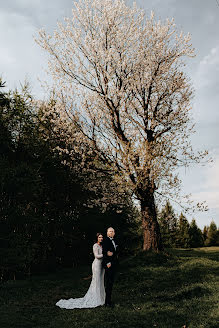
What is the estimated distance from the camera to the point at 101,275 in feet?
30.6

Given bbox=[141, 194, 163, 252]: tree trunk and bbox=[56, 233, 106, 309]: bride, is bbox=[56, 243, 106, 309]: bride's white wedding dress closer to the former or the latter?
bbox=[56, 233, 106, 309]: bride

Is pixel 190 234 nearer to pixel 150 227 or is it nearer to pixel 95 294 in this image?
pixel 150 227

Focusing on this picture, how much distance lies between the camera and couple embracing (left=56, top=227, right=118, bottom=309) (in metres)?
8.64

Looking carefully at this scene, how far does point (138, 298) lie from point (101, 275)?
187 centimetres

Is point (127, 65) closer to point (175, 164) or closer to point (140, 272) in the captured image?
point (175, 164)

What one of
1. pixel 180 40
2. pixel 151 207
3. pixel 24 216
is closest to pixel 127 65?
pixel 180 40

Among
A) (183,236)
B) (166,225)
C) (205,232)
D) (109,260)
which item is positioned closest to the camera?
(109,260)

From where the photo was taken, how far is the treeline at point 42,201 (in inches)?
652

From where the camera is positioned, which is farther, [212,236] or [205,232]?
[205,232]

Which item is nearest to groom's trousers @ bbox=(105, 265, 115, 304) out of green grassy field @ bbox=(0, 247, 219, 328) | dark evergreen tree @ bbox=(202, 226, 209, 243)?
green grassy field @ bbox=(0, 247, 219, 328)

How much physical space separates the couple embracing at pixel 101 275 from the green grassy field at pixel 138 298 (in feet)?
1.34

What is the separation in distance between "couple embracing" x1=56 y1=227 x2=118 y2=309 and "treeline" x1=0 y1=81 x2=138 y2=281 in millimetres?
7515

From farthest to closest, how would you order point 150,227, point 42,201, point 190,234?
point 190,234, point 42,201, point 150,227

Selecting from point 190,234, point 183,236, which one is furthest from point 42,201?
point 190,234
